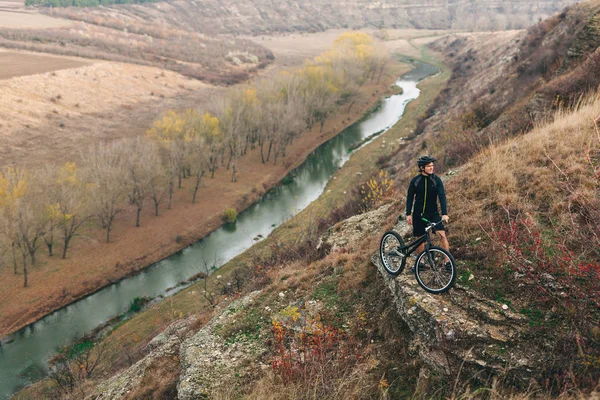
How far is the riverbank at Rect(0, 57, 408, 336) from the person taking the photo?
27062 millimetres

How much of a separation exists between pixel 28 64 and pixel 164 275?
5572 cm

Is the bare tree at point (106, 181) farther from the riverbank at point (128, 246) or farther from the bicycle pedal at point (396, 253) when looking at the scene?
the bicycle pedal at point (396, 253)

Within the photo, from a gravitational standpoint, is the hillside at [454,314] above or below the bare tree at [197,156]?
above

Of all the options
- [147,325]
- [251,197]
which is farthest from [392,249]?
[251,197]

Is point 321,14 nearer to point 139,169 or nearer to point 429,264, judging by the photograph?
point 139,169

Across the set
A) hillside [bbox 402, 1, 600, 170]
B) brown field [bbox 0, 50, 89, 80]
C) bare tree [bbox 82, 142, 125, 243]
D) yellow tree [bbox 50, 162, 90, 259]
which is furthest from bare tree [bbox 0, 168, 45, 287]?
brown field [bbox 0, 50, 89, 80]

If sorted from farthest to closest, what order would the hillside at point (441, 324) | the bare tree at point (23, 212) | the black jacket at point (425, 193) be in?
the bare tree at point (23, 212)
the black jacket at point (425, 193)
the hillside at point (441, 324)

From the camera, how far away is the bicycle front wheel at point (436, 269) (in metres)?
7.70

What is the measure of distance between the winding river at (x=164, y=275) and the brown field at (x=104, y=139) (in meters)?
0.86

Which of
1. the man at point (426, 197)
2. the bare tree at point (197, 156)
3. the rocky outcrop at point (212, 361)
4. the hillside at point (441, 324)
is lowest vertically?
the bare tree at point (197, 156)

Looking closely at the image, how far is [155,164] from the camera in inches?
1407

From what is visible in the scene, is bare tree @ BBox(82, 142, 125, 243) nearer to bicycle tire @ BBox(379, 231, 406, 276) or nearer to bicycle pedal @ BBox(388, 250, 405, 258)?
bicycle tire @ BBox(379, 231, 406, 276)

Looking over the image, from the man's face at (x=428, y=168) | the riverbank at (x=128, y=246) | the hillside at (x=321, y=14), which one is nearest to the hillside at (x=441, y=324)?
the man's face at (x=428, y=168)

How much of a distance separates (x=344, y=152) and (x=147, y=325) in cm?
3602
